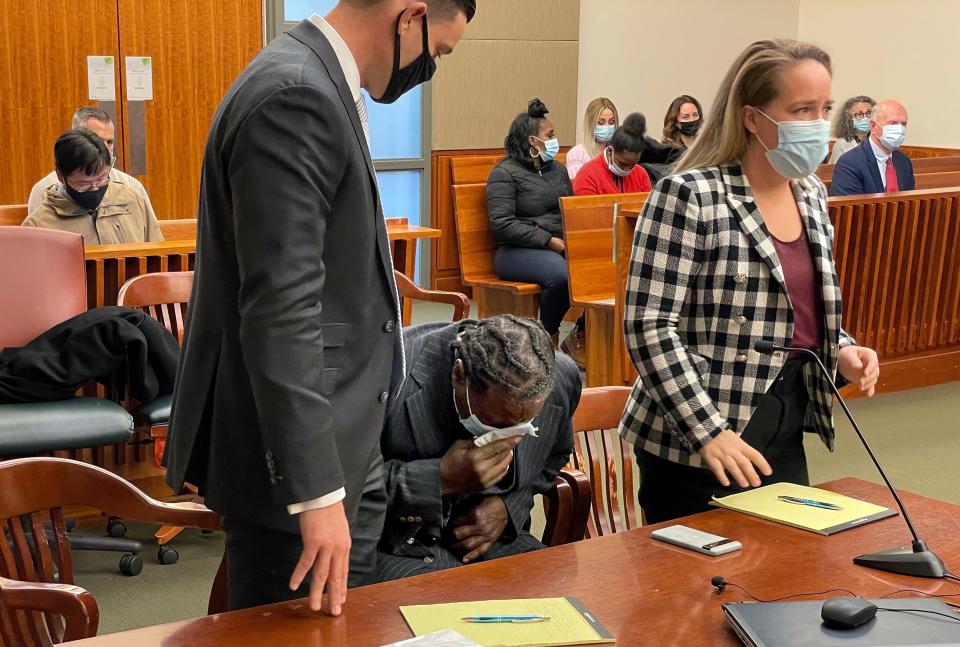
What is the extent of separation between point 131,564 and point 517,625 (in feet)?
7.55

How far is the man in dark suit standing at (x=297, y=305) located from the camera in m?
1.47

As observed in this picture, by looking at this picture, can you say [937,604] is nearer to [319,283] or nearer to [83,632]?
[319,283]

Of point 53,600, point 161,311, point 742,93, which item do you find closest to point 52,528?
point 53,600

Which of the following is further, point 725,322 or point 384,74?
point 725,322

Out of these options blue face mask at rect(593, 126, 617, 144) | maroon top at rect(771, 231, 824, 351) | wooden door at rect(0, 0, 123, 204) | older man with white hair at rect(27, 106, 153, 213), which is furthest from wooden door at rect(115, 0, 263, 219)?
maroon top at rect(771, 231, 824, 351)

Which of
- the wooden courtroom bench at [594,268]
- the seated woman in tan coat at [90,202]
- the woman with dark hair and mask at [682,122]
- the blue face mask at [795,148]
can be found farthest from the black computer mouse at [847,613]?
the woman with dark hair and mask at [682,122]

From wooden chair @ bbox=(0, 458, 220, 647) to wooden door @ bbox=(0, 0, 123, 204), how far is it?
5063 mm

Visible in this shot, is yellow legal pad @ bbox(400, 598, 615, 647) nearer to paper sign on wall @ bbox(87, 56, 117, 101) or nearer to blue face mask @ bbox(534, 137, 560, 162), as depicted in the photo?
blue face mask @ bbox(534, 137, 560, 162)

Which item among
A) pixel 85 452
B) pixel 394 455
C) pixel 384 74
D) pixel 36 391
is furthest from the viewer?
pixel 85 452

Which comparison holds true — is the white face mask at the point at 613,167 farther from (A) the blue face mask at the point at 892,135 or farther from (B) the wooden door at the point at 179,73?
(B) the wooden door at the point at 179,73

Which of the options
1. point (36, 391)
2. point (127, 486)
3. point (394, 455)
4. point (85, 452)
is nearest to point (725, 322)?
point (394, 455)

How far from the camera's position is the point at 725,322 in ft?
7.20

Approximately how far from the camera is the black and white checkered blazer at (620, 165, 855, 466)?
2162 millimetres

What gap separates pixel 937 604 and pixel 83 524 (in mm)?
3058
